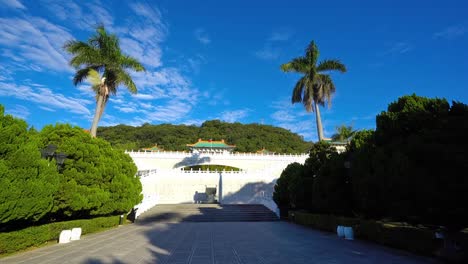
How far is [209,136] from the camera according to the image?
252 feet

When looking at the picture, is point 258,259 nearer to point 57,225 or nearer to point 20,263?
point 20,263

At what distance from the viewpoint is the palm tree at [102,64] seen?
1948 centimetres

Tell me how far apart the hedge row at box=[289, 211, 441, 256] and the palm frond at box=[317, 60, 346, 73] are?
13.8 metres

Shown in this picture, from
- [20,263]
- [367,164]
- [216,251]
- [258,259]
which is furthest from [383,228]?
[20,263]

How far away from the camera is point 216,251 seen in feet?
28.9

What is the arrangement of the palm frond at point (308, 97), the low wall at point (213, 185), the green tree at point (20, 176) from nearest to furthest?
the green tree at point (20, 176), the palm frond at point (308, 97), the low wall at point (213, 185)

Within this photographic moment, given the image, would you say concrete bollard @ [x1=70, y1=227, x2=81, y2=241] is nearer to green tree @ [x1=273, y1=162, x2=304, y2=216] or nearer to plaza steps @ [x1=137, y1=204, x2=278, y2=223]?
plaza steps @ [x1=137, y1=204, x2=278, y2=223]

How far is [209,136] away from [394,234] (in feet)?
227

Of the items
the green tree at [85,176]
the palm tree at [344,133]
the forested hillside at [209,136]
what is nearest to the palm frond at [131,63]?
the green tree at [85,176]

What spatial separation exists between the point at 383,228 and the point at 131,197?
1300 cm

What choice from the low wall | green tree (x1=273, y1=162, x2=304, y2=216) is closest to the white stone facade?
the low wall

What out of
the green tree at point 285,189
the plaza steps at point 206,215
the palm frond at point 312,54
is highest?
the palm frond at point 312,54

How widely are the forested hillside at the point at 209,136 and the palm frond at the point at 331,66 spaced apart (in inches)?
1615

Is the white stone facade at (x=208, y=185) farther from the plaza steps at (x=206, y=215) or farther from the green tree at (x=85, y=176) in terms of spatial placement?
the green tree at (x=85, y=176)
